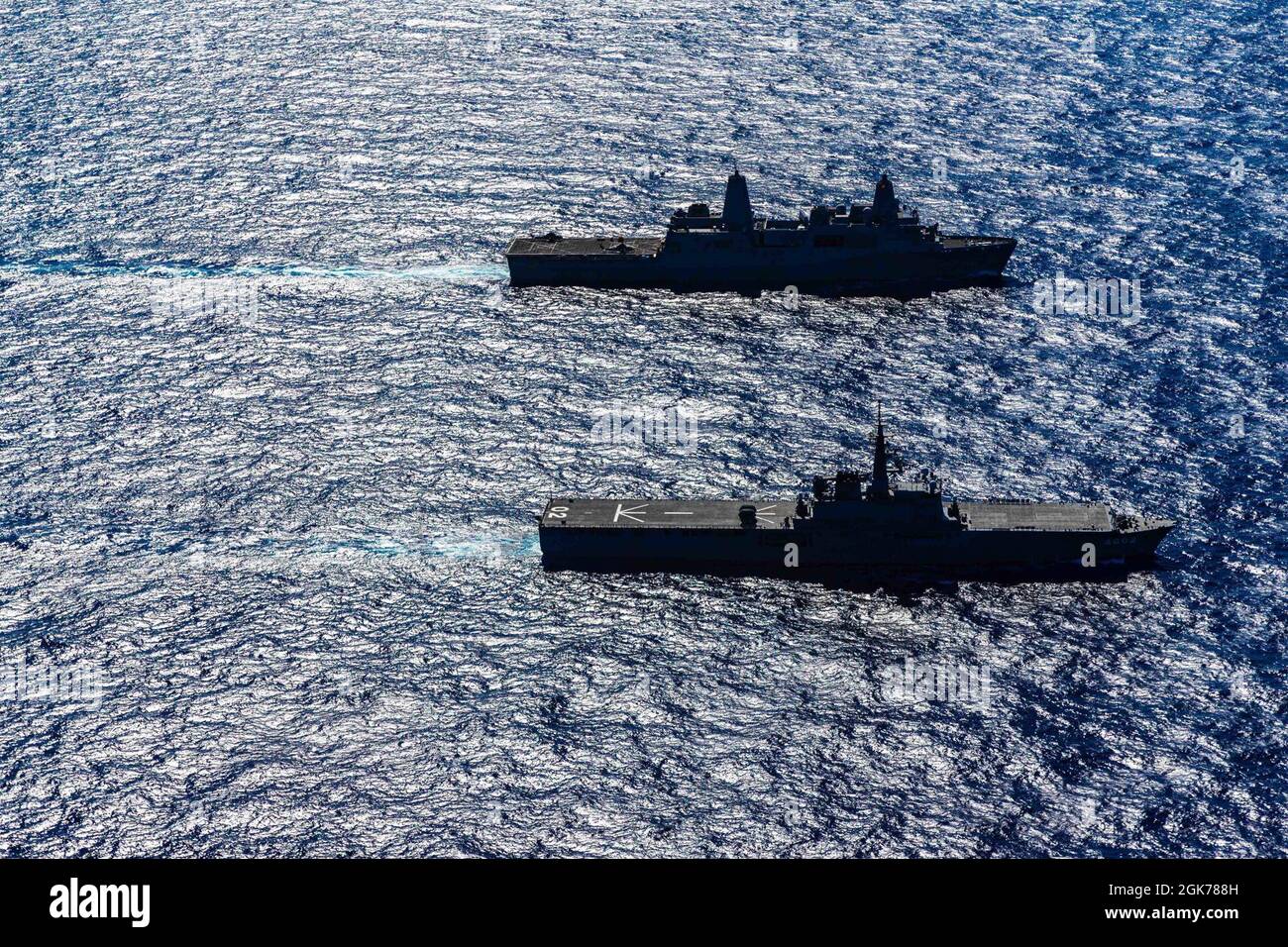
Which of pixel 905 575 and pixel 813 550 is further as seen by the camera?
pixel 813 550

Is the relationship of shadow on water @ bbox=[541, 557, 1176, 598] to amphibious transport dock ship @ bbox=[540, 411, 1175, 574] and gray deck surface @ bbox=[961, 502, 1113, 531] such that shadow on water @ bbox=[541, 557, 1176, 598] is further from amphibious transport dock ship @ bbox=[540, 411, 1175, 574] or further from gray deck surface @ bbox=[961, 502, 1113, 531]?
gray deck surface @ bbox=[961, 502, 1113, 531]

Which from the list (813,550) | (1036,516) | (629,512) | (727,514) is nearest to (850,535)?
(813,550)

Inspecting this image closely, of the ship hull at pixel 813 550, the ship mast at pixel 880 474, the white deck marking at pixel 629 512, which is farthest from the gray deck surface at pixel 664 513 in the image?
the ship mast at pixel 880 474

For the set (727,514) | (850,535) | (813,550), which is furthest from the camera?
(727,514)

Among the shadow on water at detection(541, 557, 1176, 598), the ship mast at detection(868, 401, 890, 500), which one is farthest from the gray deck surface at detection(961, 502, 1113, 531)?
the ship mast at detection(868, 401, 890, 500)

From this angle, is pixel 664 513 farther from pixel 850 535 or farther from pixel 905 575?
pixel 905 575

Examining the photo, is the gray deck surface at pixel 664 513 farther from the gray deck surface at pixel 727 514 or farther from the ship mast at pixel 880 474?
the ship mast at pixel 880 474

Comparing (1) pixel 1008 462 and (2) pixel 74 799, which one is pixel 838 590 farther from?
(2) pixel 74 799
